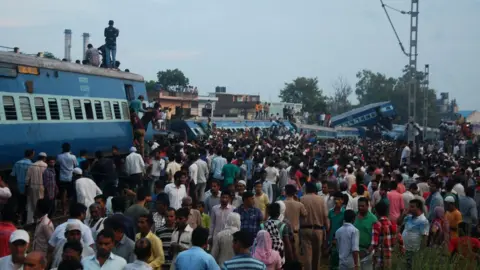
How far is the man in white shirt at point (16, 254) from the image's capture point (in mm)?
7203

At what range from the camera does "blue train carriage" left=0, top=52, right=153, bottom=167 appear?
52.5 feet

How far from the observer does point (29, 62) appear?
16969mm

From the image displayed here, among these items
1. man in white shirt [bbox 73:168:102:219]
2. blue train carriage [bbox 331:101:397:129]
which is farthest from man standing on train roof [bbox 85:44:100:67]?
blue train carriage [bbox 331:101:397:129]

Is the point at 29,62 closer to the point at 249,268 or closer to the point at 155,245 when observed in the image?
the point at 155,245

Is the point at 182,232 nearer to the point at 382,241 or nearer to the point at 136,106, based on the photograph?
the point at 382,241

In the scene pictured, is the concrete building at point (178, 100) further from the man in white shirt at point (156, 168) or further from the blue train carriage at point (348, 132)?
the man in white shirt at point (156, 168)

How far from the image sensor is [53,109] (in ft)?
58.8

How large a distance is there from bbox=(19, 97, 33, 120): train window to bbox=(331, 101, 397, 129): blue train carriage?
43131 millimetres

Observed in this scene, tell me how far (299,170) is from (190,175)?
2.39 meters

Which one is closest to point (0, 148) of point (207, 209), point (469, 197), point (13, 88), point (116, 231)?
point (13, 88)

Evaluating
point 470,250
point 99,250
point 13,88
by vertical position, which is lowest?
point 470,250

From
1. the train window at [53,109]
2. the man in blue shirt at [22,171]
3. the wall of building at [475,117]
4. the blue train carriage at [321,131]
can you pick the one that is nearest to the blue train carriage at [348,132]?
the blue train carriage at [321,131]

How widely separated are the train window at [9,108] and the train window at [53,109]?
167cm

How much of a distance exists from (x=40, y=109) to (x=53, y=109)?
0.66 metres
